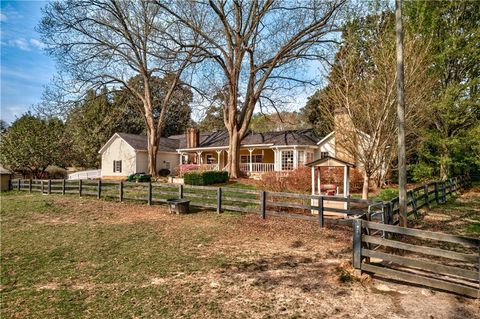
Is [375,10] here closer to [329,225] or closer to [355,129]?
[355,129]

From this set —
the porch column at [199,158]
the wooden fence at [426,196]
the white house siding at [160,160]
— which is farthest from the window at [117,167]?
the wooden fence at [426,196]

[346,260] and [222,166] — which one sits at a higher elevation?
[222,166]

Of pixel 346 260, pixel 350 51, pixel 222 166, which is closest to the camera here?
pixel 346 260

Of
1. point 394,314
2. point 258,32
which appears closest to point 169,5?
point 258,32

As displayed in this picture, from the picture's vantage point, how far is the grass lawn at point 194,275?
13.8 feet

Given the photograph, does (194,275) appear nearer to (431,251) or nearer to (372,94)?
(431,251)

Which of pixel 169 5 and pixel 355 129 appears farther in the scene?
pixel 169 5

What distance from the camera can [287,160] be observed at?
25688 mm

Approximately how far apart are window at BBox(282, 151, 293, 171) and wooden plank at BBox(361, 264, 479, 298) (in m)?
20.3

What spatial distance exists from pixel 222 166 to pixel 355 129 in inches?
816

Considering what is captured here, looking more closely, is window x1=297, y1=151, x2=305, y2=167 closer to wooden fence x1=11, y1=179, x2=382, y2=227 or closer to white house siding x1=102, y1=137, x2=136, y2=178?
wooden fence x1=11, y1=179, x2=382, y2=227

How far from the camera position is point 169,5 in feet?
Result: 64.1

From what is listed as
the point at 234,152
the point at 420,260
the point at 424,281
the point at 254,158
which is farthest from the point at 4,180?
the point at 424,281

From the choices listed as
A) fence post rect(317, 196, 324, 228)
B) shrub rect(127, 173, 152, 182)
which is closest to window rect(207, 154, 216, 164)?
shrub rect(127, 173, 152, 182)
